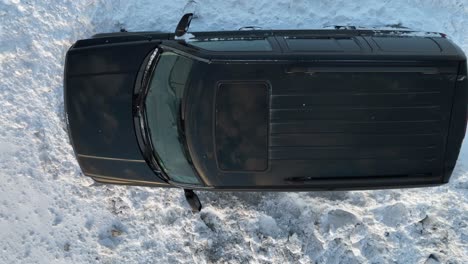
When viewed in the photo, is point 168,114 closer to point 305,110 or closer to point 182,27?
point 182,27

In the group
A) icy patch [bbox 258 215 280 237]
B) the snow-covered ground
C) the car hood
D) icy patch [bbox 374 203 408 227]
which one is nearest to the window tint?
the car hood

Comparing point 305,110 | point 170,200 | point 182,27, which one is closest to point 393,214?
point 305,110

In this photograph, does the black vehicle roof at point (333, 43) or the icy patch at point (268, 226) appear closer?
the black vehicle roof at point (333, 43)

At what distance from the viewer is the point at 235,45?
4.18 meters

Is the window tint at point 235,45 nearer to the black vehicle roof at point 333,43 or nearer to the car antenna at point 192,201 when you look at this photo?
the black vehicle roof at point 333,43

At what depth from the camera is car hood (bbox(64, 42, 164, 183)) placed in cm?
431

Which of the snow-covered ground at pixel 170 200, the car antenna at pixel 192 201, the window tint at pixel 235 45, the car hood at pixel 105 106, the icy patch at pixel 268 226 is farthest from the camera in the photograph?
the icy patch at pixel 268 226

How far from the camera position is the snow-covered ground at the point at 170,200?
524 cm

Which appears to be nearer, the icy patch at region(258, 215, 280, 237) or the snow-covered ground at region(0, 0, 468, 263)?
the snow-covered ground at region(0, 0, 468, 263)

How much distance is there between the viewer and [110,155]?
4438 mm

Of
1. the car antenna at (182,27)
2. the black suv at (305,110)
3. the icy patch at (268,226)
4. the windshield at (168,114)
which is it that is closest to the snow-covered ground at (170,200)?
the icy patch at (268,226)

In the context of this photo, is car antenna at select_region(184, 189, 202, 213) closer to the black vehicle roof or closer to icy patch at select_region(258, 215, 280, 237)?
icy patch at select_region(258, 215, 280, 237)

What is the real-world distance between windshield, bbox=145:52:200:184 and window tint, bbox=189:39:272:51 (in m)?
0.28

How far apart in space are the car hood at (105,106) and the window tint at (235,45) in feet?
1.72
